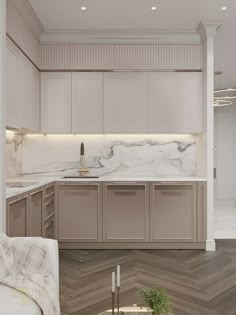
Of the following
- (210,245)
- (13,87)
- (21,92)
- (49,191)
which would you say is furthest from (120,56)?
(210,245)

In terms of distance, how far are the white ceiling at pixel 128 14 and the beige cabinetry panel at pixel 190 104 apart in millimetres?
634

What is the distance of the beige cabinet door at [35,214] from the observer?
3.59 meters

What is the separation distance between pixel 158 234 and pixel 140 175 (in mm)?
936

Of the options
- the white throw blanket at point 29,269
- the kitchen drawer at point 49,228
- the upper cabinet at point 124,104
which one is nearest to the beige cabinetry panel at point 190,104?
the upper cabinet at point 124,104

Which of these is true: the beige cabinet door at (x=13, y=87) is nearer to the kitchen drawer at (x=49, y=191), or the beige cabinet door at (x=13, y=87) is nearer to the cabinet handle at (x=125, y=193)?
the kitchen drawer at (x=49, y=191)

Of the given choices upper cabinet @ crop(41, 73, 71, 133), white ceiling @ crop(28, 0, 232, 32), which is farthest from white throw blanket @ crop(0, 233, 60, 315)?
upper cabinet @ crop(41, 73, 71, 133)

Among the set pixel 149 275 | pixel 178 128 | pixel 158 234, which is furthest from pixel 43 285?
pixel 178 128

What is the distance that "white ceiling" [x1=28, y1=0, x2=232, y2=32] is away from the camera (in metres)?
4.05

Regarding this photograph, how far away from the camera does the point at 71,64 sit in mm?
5020

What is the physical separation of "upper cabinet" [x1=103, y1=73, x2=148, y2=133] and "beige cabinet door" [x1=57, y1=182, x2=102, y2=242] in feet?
2.90

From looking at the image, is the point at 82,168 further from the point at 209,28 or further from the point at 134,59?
the point at 209,28

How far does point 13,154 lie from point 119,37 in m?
2.04

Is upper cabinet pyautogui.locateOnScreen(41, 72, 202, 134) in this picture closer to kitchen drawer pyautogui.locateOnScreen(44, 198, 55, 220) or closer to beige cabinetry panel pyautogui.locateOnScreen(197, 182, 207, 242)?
beige cabinetry panel pyautogui.locateOnScreen(197, 182, 207, 242)

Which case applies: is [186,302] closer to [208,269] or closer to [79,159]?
[208,269]
